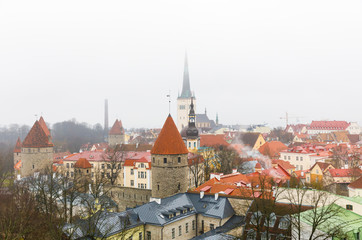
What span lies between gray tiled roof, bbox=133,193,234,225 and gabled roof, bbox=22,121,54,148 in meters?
34.3

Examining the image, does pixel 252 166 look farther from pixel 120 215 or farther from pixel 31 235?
pixel 31 235

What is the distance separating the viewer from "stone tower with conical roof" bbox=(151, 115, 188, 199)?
108ft

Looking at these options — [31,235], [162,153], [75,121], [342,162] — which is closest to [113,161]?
[162,153]

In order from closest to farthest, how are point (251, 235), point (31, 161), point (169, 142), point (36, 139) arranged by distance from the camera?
point (251, 235)
point (169, 142)
point (31, 161)
point (36, 139)

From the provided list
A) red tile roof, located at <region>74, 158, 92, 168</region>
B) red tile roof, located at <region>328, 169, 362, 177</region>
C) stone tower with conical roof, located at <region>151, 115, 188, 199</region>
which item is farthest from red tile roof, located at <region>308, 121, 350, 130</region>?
stone tower with conical roof, located at <region>151, 115, 188, 199</region>

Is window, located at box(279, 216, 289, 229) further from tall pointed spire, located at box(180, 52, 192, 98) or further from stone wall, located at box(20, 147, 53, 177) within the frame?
tall pointed spire, located at box(180, 52, 192, 98)

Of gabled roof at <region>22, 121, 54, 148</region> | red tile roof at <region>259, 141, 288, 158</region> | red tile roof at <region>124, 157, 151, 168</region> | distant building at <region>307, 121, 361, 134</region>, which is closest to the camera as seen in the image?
red tile roof at <region>124, 157, 151, 168</region>

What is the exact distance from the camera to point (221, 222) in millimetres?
27562

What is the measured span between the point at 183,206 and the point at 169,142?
7042mm

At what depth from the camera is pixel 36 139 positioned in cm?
5741

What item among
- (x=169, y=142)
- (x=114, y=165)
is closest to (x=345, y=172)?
(x=169, y=142)

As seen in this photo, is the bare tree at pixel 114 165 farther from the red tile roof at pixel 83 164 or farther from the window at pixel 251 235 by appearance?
the window at pixel 251 235

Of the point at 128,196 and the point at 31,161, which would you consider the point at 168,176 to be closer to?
the point at 128,196

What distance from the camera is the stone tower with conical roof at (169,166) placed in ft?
108
